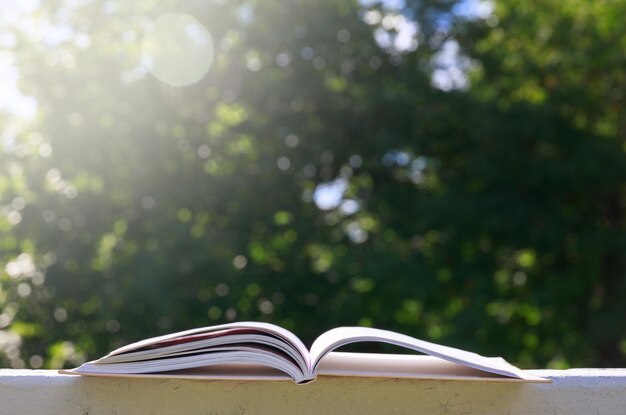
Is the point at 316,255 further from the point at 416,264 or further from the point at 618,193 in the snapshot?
the point at 618,193

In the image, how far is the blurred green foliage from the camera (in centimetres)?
830

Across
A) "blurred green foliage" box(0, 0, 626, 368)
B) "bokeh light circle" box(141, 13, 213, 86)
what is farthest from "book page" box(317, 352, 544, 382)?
"bokeh light circle" box(141, 13, 213, 86)

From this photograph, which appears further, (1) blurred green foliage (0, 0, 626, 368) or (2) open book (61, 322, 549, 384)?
(1) blurred green foliage (0, 0, 626, 368)

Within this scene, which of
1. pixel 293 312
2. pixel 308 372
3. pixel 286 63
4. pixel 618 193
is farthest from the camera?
pixel 618 193

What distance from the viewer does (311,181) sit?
8992mm

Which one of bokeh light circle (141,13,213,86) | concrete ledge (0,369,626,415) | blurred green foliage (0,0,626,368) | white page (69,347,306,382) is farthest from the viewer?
bokeh light circle (141,13,213,86)

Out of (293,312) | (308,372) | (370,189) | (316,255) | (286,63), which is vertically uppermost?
(286,63)

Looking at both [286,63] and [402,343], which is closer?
[402,343]

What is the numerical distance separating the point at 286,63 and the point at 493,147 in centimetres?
234

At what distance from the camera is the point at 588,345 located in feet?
32.3

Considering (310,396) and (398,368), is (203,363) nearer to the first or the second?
(310,396)

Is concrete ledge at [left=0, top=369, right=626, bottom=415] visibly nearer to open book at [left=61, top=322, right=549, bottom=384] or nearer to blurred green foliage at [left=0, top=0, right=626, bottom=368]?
open book at [left=61, top=322, right=549, bottom=384]

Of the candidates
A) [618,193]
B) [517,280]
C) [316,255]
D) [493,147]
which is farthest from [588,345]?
[316,255]

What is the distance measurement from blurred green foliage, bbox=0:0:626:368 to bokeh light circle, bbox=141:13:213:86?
100 mm
